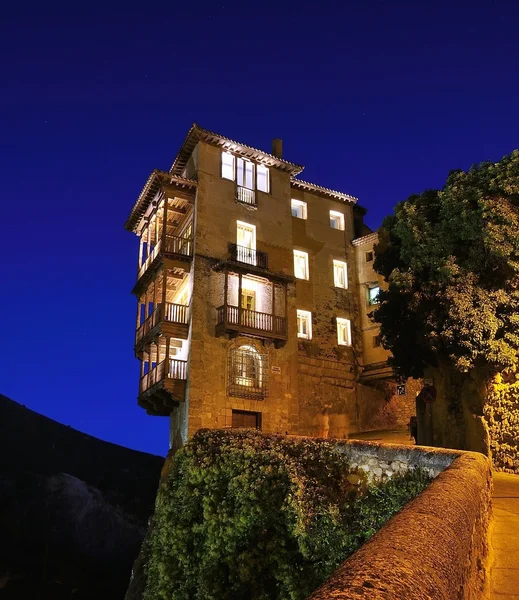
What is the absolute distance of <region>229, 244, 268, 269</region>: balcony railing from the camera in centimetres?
2972

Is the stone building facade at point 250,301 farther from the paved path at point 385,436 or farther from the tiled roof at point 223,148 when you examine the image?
the paved path at point 385,436

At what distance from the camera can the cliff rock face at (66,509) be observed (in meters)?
32.0

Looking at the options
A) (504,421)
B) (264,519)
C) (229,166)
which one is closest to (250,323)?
(229,166)

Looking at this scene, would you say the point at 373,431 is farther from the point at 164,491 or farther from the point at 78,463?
the point at 78,463

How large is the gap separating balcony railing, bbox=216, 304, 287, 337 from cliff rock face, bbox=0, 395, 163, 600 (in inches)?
688

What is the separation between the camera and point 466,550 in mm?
4930

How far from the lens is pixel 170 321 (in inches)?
1071

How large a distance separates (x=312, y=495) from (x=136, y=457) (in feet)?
112

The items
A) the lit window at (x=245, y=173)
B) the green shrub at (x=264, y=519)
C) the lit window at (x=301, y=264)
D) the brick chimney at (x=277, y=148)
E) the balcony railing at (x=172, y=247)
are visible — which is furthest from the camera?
the brick chimney at (x=277, y=148)

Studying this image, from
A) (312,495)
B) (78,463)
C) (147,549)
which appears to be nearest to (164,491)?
(147,549)

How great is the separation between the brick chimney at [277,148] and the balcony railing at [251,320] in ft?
37.7

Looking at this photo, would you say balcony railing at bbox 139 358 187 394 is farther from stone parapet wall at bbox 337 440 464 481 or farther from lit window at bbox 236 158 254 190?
stone parapet wall at bbox 337 440 464 481

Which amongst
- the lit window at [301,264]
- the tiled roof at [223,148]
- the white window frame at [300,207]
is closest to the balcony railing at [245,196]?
the tiled roof at [223,148]

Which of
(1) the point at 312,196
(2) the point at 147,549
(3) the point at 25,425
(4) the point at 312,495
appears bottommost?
(2) the point at 147,549
